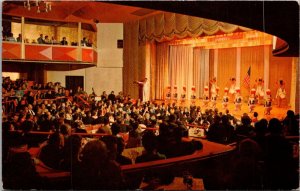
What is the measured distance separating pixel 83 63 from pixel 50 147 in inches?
589

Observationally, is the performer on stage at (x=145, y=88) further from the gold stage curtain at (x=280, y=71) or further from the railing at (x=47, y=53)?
the gold stage curtain at (x=280, y=71)

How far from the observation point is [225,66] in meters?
20.4

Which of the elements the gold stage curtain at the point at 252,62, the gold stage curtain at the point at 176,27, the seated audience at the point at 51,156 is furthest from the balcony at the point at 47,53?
the seated audience at the point at 51,156

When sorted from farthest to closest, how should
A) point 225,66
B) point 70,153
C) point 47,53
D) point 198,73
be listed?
point 198,73
point 225,66
point 47,53
point 70,153

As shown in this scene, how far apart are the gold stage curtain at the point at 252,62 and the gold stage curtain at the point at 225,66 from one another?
2.23ft

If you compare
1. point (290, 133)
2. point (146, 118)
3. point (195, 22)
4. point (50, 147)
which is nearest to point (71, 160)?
point (50, 147)

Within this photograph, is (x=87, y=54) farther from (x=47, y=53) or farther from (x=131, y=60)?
(x=131, y=60)

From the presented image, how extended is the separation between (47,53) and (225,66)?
9941 millimetres

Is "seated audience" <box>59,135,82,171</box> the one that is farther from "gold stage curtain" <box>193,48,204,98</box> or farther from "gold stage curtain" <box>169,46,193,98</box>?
"gold stage curtain" <box>193,48,204,98</box>

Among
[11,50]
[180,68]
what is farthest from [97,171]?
[180,68]

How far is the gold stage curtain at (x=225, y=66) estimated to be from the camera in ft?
65.3

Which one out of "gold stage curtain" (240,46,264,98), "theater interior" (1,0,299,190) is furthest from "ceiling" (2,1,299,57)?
"gold stage curtain" (240,46,264,98)

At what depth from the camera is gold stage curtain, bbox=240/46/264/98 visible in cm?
1827

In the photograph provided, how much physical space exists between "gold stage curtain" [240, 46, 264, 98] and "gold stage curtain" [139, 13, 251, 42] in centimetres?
449
